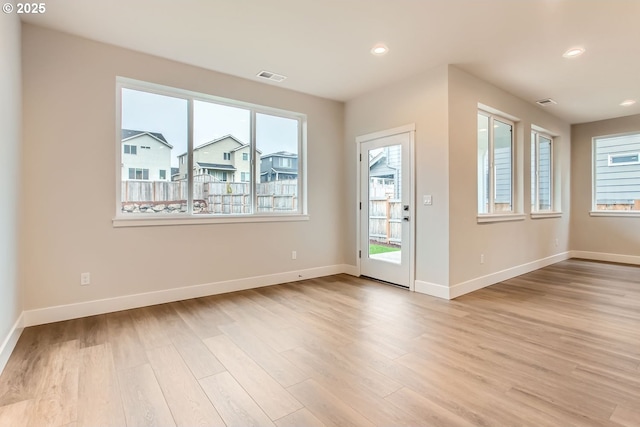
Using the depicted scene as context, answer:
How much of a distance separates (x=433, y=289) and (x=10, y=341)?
13.0 ft

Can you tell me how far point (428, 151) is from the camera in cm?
394

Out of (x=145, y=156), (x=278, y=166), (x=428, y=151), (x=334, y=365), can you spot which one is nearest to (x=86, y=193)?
(x=145, y=156)

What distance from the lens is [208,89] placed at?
Answer: 12.8ft

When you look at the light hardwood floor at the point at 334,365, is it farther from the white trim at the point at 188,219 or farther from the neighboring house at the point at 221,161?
the neighboring house at the point at 221,161

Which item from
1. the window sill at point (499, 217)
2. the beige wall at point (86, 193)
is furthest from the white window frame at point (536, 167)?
the beige wall at point (86, 193)

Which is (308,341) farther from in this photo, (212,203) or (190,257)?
(212,203)

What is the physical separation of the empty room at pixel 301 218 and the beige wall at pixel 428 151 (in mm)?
26

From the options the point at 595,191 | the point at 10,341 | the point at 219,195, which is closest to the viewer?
the point at 10,341

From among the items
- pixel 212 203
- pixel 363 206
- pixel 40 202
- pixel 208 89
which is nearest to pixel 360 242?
pixel 363 206

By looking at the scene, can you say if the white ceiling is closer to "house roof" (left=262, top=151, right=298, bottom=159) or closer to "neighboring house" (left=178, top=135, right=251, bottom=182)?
"neighboring house" (left=178, top=135, right=251, bottom=182)

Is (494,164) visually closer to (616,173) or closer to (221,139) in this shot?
(616,173)

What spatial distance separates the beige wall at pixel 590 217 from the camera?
5965mm

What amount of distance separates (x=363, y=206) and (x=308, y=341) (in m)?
2.68

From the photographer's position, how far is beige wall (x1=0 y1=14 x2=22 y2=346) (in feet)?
7.21
